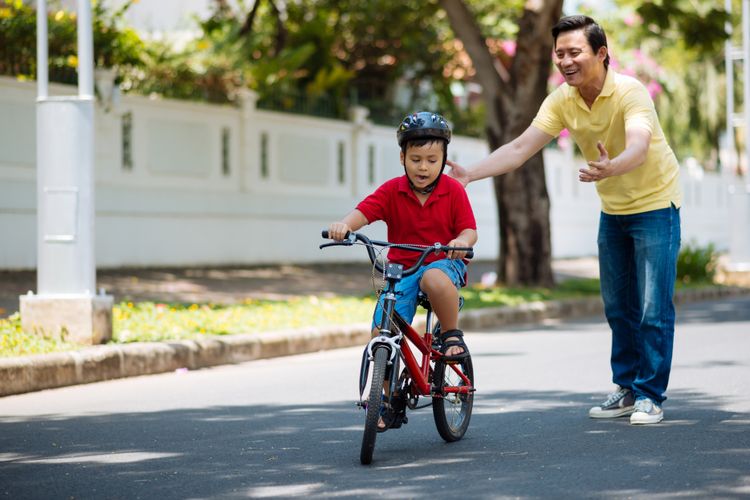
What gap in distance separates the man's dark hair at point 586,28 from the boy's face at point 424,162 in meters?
1.06

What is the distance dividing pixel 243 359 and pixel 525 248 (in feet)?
22.2

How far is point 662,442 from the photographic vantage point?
6.05 meters

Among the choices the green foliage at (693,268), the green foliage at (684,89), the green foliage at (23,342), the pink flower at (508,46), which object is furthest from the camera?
the green foliage at (684,89)

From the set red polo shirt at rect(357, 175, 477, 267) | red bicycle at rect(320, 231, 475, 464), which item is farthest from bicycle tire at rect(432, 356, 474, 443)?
red polo shirt at rect(357, 175, 477, 267)

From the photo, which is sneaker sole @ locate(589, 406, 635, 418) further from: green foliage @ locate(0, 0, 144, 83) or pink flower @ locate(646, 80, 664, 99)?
pink flower @ locate(646, 80, 664, 99)

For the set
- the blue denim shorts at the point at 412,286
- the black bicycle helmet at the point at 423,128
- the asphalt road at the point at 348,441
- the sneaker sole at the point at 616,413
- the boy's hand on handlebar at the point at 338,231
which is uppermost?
the black bicycle helmet at the point at 423,128

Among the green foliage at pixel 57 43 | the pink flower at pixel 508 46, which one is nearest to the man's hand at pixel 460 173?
the green foliage at pixel 57 43

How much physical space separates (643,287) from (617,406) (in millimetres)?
708

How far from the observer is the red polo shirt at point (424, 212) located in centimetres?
595

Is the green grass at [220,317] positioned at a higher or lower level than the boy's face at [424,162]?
lower

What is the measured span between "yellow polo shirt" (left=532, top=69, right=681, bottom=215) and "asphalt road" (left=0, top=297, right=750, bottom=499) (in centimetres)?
120

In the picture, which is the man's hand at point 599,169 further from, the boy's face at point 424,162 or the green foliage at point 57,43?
the green foliage at point 57,43

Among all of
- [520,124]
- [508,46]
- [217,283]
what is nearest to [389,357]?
[217,283]

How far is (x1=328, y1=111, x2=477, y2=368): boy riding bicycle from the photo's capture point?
582 cm
